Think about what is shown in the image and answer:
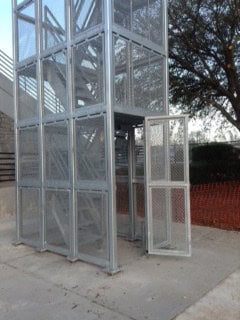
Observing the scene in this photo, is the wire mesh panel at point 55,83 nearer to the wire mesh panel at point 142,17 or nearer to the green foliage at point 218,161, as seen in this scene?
the wire mesh panel at point 142,17

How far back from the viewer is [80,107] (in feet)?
18.4

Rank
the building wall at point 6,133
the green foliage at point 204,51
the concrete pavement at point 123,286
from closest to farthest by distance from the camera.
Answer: the concrete pavement at point 123,286, the green foliage at point 204,51, the building wall at point 6,133

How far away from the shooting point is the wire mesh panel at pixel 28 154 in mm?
6523

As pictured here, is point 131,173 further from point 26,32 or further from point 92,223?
point 26,32

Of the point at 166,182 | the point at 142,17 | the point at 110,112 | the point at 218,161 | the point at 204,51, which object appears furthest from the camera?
the point at 218,161

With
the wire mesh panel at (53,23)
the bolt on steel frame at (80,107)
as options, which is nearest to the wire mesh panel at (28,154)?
the bolt on steel frame at (80,107)

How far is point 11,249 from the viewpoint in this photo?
6.65 m

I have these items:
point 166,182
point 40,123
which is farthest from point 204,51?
point 166,182

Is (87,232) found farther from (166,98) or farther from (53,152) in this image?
(166,98)

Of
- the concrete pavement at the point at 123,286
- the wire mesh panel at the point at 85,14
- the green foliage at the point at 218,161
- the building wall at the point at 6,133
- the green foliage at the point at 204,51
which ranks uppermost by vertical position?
the green foliage at the point at 204,51

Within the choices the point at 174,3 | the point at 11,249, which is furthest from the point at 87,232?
the point at 174,3

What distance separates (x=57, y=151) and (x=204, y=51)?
8030 millimetres

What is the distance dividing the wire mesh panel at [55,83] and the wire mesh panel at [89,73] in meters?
0.27

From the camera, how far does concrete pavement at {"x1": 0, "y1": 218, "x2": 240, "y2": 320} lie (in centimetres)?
399
